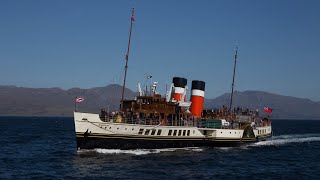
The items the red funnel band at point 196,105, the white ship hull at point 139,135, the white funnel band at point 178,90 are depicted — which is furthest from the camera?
the red funnel band at point 196,105

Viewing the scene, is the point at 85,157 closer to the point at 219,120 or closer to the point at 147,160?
the point at 147,160

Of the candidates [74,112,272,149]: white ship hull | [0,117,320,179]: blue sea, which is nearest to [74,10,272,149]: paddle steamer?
[74,112,272,149]: white ship hull

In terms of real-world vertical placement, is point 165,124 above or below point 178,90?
below

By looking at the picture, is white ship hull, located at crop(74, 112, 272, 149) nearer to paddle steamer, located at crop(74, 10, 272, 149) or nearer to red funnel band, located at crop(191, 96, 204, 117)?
paddle steamer, located at crop(74, 10, 272, 149)

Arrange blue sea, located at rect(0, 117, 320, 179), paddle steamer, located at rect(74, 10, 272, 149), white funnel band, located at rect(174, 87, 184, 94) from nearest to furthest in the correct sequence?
blue sea, located at rect(0, 117, 320, 179) → paddle steamer, located at rect(74, 10, 272, 149) → white funnel band, located at rect(174, 87, 184, 94)

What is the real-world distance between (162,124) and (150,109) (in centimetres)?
275

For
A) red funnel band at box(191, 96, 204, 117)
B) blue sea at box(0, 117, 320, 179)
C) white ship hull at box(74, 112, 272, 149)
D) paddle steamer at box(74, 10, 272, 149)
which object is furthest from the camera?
red funnel band at box(191, 96, 204, 117)

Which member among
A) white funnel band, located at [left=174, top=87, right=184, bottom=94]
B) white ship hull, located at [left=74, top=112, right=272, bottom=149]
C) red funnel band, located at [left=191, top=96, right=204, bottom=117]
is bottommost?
white ship hull, located at [left=74, top=112, right=272, bottom=149]

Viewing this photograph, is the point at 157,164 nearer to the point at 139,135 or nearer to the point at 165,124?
the point at 139,135

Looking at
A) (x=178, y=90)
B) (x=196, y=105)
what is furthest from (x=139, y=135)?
(x=196, y=105)

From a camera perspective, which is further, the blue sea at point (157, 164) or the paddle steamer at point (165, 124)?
the paddle steamer at point (165, 124)

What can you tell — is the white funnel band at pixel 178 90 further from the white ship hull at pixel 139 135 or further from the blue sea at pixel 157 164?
the blue sea at pixel 157 164

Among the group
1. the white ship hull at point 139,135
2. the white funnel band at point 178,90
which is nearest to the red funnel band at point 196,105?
the white funnel band at point 178,90

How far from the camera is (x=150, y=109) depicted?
5169cm
